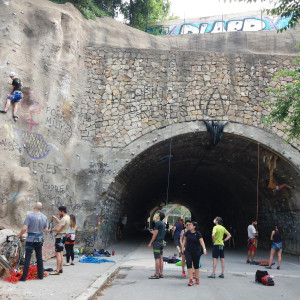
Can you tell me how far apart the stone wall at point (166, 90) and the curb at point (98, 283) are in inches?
212

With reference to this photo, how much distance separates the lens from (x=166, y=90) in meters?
14.0

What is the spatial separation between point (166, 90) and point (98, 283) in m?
8.59

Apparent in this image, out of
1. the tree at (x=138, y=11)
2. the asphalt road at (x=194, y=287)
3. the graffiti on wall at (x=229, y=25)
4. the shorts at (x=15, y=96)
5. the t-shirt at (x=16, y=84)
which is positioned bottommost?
the asphalt road at (x=194, y=287)

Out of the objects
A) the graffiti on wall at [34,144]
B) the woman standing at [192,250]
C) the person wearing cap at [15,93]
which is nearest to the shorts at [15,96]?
the person wearing cap at [15,93]

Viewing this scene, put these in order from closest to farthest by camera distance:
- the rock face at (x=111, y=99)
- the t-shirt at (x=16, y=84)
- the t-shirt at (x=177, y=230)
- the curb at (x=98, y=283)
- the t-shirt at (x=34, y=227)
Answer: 1. the curb at (x=98, y=283)
2. the t-shirt at (x=34, y=227)
3. the t-shirt at (x=16, y=84)
4. the rock face at (x=111, y=99)
5. the t-shirt at (x=177, y=230)

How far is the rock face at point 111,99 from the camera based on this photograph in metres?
12.1

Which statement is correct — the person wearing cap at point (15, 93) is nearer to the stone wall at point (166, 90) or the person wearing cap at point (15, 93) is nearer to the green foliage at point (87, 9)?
the stone wall at point (166, 90)

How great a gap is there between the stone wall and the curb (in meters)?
5.39

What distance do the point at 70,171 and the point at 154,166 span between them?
598 centimetres

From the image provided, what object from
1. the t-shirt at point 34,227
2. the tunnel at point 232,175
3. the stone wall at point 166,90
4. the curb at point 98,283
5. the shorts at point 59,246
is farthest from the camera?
the tunnel at point 232,175

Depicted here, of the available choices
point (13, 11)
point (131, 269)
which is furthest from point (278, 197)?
point (13, 11)

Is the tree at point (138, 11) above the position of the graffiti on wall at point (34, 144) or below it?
above

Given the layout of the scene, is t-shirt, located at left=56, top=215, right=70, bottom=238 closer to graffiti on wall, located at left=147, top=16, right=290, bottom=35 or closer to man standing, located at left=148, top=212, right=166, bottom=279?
man standing, located at left=148, top=212, right=166, bottom=279

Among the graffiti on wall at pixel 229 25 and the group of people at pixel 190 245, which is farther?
the graffiti on wall at pixel 229 25
